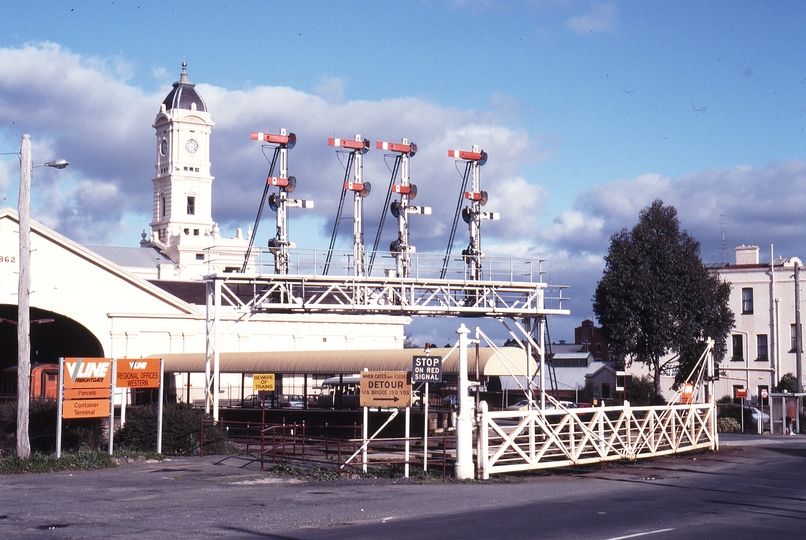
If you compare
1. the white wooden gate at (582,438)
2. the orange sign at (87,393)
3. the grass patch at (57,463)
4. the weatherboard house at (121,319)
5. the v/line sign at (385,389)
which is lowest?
the grass patch at (57,463)

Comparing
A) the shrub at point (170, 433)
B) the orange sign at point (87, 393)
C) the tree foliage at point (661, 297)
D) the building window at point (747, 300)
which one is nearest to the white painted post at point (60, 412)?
the orange sign at point (87, 393)

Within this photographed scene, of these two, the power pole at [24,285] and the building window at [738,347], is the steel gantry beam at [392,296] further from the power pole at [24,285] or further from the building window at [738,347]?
the building window at [738,347]

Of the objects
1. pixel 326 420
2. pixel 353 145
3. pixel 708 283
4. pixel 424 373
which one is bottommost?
pixel 326 420

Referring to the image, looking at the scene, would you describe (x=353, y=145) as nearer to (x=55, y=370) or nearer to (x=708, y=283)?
(x=55, y=370)

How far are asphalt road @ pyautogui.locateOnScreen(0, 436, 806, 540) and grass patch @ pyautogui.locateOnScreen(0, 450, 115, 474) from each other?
2.11 ft

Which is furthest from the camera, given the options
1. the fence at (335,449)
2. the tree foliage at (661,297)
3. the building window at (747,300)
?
the building window at (747,300)

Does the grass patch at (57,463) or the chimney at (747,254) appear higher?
the chimney at (747,254)

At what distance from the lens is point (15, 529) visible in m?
14.7

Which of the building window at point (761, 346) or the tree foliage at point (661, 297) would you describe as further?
the building window at point (761, 346)

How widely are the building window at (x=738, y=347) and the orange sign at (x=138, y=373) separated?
47.8 meters

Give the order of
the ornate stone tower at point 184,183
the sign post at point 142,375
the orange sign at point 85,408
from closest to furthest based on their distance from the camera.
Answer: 1. the orange sign at point 85,408
2. the sign post at point 142,375
3. the ornate stone tower at point 184,183

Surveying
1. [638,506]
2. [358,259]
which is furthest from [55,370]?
[638,506]

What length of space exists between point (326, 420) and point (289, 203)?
10.0 m

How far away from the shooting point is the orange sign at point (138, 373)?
93.3 ft
